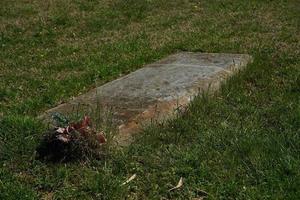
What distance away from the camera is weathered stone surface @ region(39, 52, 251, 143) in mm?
5414

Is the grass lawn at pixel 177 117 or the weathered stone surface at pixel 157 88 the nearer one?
the grass lawn at pixel 177 117

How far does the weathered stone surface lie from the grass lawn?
203 mm

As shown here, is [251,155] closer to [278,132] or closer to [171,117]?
[278,132]

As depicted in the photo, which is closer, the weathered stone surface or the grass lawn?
the grass lawn

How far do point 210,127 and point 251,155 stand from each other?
0.75 metres

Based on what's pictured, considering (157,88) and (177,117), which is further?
(157,88)

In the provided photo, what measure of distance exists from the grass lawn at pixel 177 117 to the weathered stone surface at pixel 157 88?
0.20 metres

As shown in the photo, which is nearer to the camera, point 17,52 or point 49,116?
point 49,116

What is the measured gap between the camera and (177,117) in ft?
17.7

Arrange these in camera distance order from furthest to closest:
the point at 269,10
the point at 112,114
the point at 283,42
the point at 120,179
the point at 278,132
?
the point at 269,10 → the point at 283,42 → the point at 112,114 → the point at 278,132 → the point at 120,179

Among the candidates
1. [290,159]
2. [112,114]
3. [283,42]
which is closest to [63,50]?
[283,42]

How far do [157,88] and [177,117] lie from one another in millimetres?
920

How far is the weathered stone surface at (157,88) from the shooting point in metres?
5.41

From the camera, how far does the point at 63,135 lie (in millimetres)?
4461
